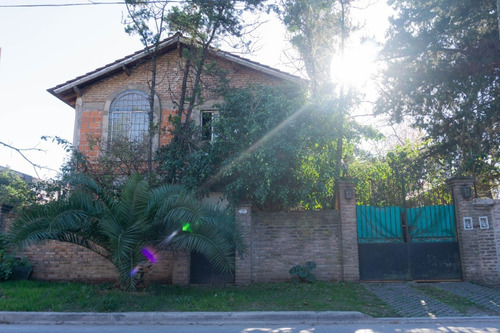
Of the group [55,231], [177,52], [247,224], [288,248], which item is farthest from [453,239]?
[177,52]

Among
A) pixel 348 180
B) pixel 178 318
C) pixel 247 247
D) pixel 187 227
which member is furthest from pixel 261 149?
pixel 178 318

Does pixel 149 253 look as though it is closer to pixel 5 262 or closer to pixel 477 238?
pixel 5 262

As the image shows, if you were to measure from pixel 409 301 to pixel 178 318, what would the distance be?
15.4ft

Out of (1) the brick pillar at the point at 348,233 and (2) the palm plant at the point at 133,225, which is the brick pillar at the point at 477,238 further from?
(2) the palm plant at the point at 133,225

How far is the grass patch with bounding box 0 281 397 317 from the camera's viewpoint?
7836 mm

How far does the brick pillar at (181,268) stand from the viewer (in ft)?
34.6

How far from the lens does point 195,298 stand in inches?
341

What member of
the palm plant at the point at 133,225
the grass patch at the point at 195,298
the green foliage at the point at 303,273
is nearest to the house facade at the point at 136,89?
the palm plant at the point at 133,225

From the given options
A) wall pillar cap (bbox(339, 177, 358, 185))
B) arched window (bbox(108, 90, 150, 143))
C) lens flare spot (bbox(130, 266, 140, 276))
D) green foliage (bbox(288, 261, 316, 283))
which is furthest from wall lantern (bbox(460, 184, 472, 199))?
arched window (bbox(108, 90, 150, 143))

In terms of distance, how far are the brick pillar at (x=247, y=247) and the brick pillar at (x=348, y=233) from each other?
2364 mm

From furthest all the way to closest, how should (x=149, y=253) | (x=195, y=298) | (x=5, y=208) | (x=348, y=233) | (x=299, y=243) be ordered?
(x=5, y=208) → (x=299, y=243) → (x=348, y=233) → (x=149, y=253) → (x=195, y=298)

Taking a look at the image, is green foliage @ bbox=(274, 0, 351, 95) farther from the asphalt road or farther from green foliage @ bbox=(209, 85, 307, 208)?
the asphalt road

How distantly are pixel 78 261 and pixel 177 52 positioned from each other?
8.12 meters

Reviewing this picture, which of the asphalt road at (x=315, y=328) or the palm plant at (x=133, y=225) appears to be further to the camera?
the palm plant at (x=133, y=225)
